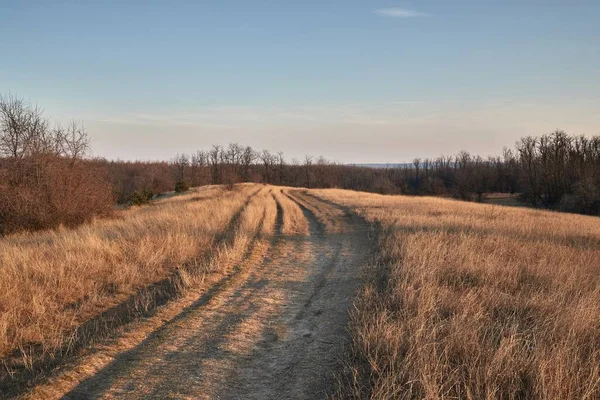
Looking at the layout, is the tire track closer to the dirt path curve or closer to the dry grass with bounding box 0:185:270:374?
the dirt path curve

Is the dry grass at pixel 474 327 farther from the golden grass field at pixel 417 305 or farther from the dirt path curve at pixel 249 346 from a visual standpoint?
the dirt path curve at pixel 249 346

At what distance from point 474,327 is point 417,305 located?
3.36ft

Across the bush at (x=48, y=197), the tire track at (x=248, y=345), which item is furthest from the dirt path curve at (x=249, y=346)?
the bush at (x=48, y=197)

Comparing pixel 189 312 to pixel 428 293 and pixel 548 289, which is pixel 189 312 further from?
pixel 548 289

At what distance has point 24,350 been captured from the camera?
5.04 metres

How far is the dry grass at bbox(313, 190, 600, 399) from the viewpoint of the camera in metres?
3.88

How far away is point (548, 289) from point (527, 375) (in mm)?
4226

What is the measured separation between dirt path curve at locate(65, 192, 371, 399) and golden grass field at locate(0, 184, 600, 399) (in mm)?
494

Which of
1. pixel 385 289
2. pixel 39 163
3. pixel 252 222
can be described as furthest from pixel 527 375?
pixel 39 163

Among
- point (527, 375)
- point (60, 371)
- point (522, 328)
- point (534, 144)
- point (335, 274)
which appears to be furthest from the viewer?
point (534, 144)

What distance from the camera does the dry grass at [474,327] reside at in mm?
3881

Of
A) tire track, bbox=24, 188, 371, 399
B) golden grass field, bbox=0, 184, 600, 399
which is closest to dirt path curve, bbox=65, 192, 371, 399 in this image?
tire track, bbox=24, 188, 371, 399

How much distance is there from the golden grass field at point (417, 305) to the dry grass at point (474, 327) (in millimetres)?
21

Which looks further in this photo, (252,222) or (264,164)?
(264,164)
